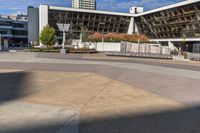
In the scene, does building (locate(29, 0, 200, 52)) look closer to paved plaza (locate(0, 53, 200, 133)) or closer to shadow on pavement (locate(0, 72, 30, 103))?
paved plaza (locate(0, 53, 200, 133))

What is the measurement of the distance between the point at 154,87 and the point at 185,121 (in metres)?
4.85

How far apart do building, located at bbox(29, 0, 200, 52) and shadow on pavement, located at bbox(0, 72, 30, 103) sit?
48.3 metres

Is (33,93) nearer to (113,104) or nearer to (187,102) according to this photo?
(113,104)

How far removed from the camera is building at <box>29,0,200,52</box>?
6103 centimetres

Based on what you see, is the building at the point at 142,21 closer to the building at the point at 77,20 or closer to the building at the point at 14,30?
the building at the point at 77,20

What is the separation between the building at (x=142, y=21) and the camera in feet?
200

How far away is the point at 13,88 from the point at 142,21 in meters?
77.5

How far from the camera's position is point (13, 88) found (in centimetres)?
1051

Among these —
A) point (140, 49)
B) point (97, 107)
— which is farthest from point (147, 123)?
point (140, 49)

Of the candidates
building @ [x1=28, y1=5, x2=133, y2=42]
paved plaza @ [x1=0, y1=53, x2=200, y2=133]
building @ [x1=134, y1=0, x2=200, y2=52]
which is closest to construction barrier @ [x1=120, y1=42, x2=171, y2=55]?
building @ [x1=134, y1=0, x2=200, y2=52]

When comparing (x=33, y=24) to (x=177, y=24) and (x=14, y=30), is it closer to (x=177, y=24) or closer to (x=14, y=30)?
(x=14, y=30)

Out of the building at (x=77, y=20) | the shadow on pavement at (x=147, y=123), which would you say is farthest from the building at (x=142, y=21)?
the shadow on pavement at (x=147, y=123)

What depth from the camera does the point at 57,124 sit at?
6.34 metres

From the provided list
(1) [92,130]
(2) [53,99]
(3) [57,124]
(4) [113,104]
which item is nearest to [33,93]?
(2) [53,99]
